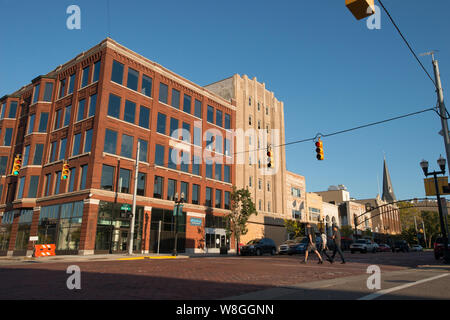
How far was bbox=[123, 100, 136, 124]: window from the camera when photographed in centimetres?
3328

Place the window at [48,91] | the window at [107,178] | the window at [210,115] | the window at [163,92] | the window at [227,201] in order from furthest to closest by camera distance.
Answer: the window at [227,201] → the window at [210,115] → the window at [163,92] → the window at [48,91] → the window at [107,178]

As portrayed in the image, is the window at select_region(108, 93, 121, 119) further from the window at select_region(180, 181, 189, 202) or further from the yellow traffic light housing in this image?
the yellow traffic light housing

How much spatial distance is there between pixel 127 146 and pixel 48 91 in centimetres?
1304

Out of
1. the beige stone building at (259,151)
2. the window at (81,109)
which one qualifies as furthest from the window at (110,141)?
the beige stone building at (259,151)

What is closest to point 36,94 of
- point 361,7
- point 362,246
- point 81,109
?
point 81,109

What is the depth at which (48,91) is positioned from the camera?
37.5 meters

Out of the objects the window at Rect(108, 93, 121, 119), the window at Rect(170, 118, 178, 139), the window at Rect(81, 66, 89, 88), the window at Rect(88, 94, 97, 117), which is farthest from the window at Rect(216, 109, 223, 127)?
the window at Rect(81, 66, 89, 88)

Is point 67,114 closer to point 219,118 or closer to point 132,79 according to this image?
point 132,79

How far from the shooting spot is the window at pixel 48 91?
37253 mm

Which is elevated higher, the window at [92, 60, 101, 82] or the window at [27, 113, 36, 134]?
the window at [92, 60, 101, 82]

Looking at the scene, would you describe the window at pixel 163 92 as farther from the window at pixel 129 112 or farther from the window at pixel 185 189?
the window at pixel 185 189

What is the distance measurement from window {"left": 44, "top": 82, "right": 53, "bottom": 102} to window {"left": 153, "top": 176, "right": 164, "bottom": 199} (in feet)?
50.7

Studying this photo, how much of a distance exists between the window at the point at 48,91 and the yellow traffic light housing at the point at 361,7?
37.9 m
